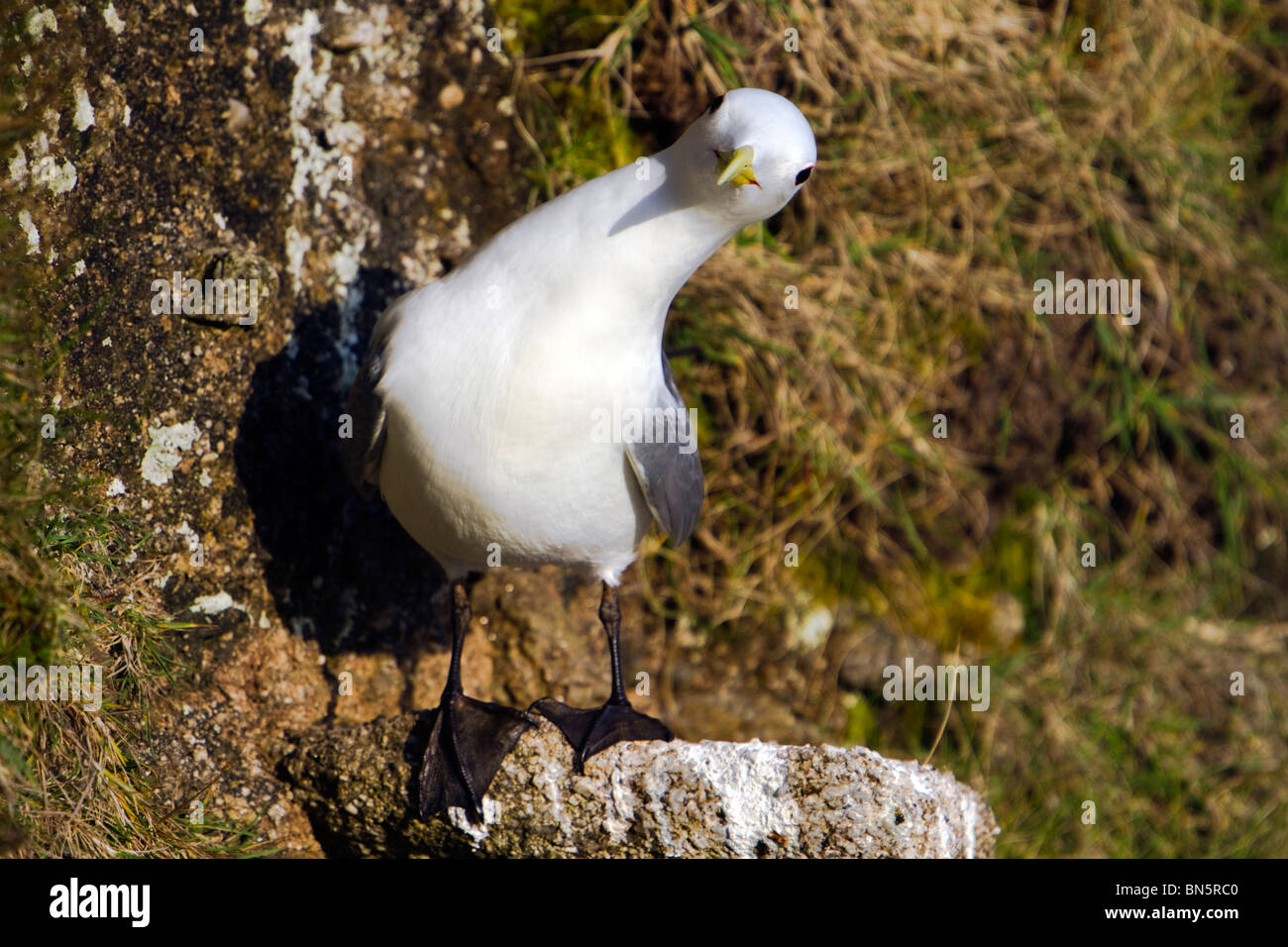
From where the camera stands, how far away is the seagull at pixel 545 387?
2695 mm

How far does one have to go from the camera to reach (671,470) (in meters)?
3.04

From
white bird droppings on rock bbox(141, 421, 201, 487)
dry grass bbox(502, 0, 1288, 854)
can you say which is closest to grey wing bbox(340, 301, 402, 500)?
white bird droppings on rock bbox(141, 421, 201, 487)

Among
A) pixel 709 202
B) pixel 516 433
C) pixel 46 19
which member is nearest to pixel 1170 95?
pixel 709 202

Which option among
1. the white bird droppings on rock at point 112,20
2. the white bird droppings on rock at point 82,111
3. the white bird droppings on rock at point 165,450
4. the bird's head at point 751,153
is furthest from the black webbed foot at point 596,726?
the white bird droppings on rock at point 112,20

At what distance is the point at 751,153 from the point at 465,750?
152cm

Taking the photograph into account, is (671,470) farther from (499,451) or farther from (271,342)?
(271,342)

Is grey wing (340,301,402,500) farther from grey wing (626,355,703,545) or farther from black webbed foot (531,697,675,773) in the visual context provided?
black webbed foot (531,697,675,773)

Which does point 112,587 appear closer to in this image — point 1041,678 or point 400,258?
point 400,258

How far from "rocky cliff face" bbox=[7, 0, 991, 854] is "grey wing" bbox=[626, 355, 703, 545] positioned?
0.63 m

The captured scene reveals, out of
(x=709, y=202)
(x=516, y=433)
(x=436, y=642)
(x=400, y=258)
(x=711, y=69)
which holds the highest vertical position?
(x=711, y=69)

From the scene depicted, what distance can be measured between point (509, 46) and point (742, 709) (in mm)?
2365

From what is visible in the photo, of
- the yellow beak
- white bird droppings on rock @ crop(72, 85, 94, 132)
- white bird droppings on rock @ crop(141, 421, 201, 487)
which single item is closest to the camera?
the yellow beak

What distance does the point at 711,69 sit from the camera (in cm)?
404

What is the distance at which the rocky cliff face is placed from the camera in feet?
9.25
